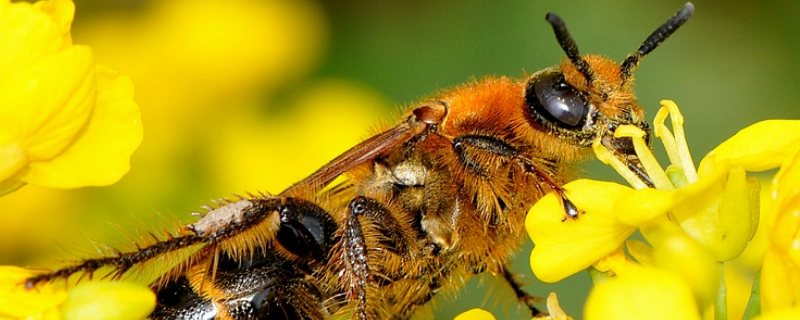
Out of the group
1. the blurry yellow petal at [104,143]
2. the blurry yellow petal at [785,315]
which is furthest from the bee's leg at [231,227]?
the blurry yellow petal at [785,315]

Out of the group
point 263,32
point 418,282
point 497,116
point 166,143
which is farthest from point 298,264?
point 263,32

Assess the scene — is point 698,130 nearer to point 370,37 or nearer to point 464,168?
point 370,37

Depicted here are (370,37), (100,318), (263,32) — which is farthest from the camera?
(370,37)

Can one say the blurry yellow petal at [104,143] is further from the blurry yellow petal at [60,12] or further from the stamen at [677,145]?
the stamen at [677,145]

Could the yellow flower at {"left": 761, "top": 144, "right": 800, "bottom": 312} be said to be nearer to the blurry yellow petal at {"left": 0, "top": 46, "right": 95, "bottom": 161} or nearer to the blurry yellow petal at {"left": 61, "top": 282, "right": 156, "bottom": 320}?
the blurry yellow petal at {"left": 61, "top": 282, "right": 156, "bottom": 320}

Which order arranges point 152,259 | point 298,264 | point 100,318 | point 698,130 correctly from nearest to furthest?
point 100,318 < point 152,259 < point 298,264 < point 698,130

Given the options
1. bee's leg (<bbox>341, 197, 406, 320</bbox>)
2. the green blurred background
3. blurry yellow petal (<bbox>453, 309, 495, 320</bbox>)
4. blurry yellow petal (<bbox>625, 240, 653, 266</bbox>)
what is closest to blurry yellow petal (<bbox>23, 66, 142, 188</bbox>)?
bee's leg (<bbox>341, 197, 406, 320</bbox>)

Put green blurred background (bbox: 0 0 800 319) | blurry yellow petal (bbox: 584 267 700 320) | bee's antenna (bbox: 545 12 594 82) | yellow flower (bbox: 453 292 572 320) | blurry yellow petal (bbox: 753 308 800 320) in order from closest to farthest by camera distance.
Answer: blurry yellow petal (bbox: 753 308 800 320) → blurry yellow petal (bbox: 584 267 700 320) → yellow flower (bbox: 453 292 572 320) → bee's antenna (bbox: 545 12 594 82) → green blurred background (bbox: 0 0 800 319)
